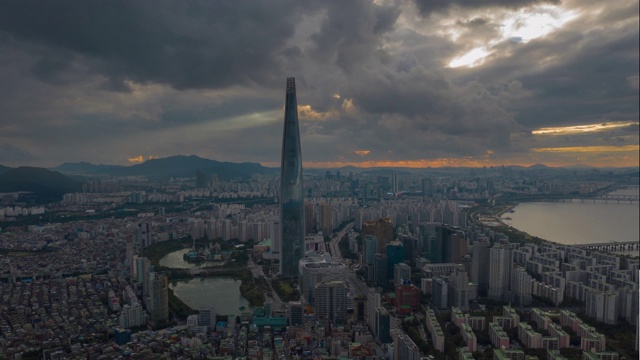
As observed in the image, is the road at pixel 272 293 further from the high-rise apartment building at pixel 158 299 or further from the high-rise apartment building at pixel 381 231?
the high-rise apartment building at pixel 381 231

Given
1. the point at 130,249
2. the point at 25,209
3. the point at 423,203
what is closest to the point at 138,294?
the point at 130,249

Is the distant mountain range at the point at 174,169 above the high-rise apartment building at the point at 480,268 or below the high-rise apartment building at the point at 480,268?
above

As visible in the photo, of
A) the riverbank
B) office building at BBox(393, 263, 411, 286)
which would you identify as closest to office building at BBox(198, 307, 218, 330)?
office building at BBox(393, 263, 411, 286)

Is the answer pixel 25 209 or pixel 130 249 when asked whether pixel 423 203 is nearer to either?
pixel 130 249

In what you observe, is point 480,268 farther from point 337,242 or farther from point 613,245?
point 613,245

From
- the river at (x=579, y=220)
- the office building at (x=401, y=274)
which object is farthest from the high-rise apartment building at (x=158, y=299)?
the river at (x=579, y=220)

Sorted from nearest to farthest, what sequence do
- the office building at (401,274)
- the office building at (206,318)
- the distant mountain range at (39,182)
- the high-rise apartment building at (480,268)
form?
1. the office building at (206,318)
2. the distant mountain range at (39,182)
3. the office building at (401,274)
4. the high-rise apartment building at (480,268)
